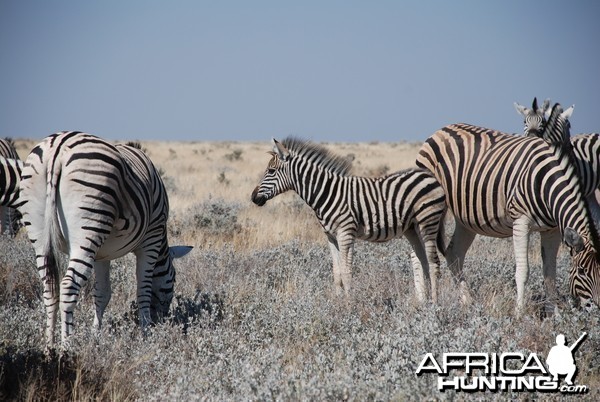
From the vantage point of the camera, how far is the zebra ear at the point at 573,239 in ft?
17.6

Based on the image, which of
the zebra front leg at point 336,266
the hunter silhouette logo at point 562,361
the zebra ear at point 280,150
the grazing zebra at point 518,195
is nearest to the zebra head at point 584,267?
Answer: the grazing zebra at point 518,195

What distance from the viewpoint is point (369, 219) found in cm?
754

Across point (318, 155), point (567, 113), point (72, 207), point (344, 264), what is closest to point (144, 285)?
point (72, 207)

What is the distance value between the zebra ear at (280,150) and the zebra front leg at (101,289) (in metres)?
2.77

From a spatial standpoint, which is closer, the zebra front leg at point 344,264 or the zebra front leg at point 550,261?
the zebra front leg at point 550,261

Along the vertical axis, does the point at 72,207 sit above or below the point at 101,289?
above

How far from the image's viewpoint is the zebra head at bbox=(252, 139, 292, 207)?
27.3 feet

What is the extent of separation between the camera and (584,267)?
5.43 metres

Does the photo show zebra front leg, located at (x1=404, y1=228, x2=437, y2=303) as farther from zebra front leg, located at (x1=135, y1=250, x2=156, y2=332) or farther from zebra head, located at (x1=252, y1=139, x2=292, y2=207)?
zebra front leg, located at (x1=135, y1=250, x2=156, y2=332)

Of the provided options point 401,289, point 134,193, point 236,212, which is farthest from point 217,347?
point 236,212

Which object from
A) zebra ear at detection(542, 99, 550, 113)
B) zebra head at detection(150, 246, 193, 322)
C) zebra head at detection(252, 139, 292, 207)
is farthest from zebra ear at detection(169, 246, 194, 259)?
zebra ear at detection(542, 99, 550, 113)

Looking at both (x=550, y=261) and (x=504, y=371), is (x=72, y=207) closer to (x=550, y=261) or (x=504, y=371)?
(x=504, y=371)

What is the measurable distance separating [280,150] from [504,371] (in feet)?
15.0

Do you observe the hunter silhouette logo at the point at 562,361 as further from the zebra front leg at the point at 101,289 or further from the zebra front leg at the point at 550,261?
the zebra front leg at the point at 101,289
